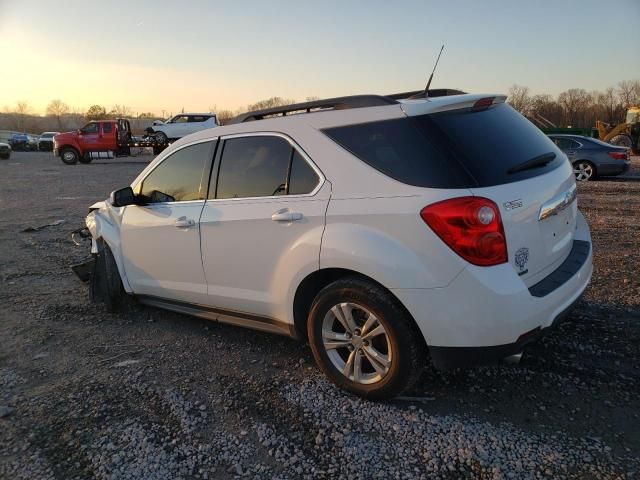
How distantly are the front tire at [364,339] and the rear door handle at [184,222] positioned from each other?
125cm

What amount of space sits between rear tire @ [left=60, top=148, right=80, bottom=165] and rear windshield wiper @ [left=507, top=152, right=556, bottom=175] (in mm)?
27590

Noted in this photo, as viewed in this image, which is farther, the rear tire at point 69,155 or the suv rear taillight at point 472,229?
A: the rear tire at point 69,155

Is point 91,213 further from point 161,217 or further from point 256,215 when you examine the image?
point 256,215

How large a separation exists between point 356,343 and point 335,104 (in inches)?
59.8

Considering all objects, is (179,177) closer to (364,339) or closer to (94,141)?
(364,339)

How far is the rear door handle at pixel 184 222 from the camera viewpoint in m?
3.69

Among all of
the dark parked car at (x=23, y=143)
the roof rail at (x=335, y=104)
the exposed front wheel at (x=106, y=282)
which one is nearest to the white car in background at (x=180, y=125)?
the exposed front wheel at (x=106, y=282)

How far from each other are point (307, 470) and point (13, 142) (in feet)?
177

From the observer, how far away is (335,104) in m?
3.13

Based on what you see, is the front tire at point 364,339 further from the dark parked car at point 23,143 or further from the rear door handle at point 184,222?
the dark parked car at point 23,143

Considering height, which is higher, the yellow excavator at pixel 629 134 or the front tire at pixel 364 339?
the yellow excavator at pixel 629 134

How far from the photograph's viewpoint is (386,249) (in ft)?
8.65

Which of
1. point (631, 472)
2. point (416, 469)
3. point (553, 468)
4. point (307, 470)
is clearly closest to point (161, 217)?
point (307, 470)

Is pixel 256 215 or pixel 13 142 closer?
pixel 256 215
